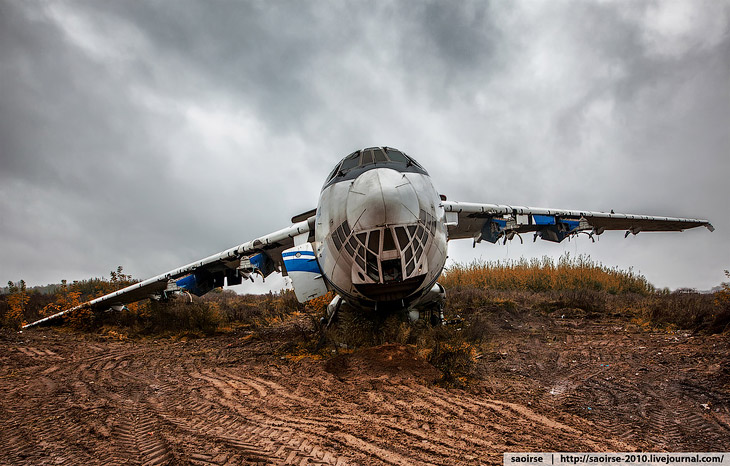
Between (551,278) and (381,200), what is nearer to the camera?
(381,200)

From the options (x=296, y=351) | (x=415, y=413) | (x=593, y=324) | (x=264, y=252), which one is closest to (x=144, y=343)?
(x=264, y=252)

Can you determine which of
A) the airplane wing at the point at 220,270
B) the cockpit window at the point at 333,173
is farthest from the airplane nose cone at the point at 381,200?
the airplane wing at the point at 220,270

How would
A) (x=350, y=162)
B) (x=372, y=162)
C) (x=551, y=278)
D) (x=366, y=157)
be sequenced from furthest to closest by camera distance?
1. (x=551, y=278)
2. (x=350, y=162)
3. (x=366, y=157)
4. (x=372, y=162)

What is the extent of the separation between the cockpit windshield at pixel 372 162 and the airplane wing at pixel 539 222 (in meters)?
2.09

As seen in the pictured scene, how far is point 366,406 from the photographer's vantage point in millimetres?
3840

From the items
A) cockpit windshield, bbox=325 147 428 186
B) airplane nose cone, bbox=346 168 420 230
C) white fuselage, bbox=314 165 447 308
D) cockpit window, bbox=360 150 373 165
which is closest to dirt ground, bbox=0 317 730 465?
white fuselage, bbox=314 165 447 308

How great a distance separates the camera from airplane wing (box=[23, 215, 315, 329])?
30.9ft

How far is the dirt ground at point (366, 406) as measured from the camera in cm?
289

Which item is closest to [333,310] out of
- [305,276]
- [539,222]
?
[305,276]

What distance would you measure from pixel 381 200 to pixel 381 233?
1.58 feet

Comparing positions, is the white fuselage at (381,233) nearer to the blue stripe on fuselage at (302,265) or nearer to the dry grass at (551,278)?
the blue stripe on fuselage at (302,265)

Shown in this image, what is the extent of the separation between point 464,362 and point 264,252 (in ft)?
22.0

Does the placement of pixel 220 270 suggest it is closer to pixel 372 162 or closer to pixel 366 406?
pixel 372 162

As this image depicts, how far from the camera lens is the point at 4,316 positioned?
11.9 meters
